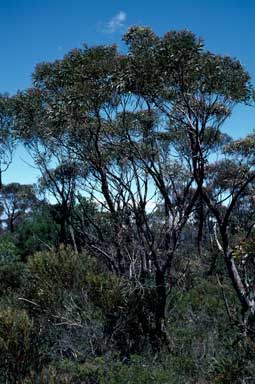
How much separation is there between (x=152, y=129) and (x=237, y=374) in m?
7.24

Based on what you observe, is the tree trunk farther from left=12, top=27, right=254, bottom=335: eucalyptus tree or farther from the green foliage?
the green foliage

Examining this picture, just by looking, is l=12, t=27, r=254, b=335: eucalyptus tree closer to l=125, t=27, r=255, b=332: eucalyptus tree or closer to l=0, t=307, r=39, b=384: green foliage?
l=125, t=27, r=255, b=332: eucalyptus tree

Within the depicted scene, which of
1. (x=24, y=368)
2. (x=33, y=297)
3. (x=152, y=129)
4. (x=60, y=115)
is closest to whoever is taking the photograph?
(x=24, y=368)

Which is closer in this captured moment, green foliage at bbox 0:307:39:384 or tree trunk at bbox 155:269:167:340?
green foliage at bbox 0:307:39:384

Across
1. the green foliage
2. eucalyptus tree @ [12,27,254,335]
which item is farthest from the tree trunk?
the green foliage

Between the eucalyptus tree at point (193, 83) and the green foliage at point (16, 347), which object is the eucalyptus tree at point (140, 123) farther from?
the green foliage at point (16, 347)

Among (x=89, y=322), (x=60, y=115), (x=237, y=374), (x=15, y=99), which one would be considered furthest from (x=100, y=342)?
(x=15, y=99)

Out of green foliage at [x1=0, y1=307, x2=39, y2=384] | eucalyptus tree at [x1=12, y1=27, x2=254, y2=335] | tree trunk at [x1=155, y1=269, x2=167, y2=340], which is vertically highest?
eucalyptus tree at [x1=12, y1=27, x2=254, y2=335]

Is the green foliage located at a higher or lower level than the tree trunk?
lower

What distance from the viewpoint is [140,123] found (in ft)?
38.3

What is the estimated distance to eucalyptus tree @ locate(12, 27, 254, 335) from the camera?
29.6 ft

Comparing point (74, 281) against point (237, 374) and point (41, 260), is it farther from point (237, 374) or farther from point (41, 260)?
point (237, 374)

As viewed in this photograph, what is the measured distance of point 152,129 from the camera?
39.5 feet

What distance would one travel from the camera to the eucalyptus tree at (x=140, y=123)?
9.02m
